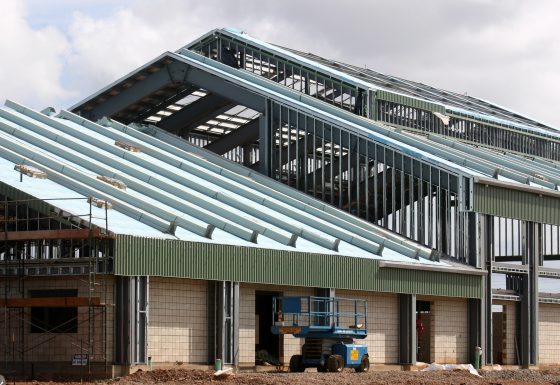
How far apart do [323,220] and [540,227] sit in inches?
432

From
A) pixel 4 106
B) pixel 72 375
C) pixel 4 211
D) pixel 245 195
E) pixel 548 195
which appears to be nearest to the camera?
pixel 72 375

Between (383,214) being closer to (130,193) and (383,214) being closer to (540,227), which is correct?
(540,227)

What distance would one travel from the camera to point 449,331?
54.7 m

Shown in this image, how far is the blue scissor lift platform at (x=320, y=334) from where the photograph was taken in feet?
148

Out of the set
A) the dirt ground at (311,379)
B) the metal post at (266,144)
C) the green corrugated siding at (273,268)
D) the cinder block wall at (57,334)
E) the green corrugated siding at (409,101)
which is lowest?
the dirt ground at (311,379)

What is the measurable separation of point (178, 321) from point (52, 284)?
4.48 metres

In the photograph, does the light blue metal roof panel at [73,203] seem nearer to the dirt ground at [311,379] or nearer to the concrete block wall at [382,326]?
the dirt ground at [311,379]

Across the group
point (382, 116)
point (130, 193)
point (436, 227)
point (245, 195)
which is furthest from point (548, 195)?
point (130, 193)

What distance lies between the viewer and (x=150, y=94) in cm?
6844

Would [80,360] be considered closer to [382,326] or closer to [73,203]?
[73,203]

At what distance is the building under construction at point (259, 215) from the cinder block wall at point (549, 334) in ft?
0.34

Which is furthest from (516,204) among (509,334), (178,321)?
(178,321)

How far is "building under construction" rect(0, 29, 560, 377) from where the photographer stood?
41875mm

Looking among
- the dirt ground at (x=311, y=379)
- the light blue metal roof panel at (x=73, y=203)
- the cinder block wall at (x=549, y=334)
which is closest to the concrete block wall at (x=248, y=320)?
the dirt ground at (x=311, y=379)
